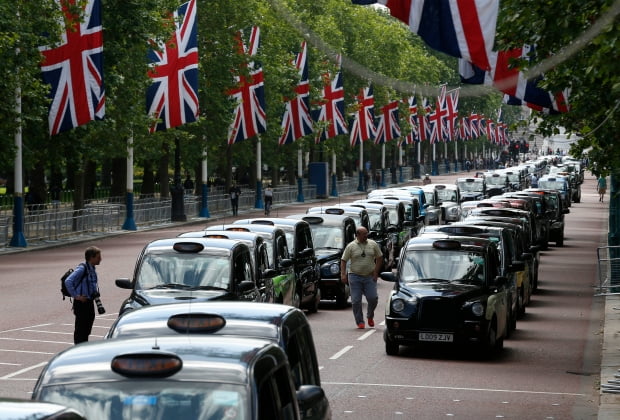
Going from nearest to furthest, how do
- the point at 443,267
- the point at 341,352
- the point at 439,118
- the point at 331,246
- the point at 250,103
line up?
1. the point at 341,352
2. the point at 443,267
3. the point at 331,246
4. the point at 250,103
5. the point at 439,118

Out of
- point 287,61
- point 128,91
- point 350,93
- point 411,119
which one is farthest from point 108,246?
point 411,119

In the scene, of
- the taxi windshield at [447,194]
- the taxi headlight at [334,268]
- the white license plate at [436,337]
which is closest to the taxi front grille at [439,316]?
the white license plate at [436,337]

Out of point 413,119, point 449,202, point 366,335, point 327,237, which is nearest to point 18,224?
point 449,202

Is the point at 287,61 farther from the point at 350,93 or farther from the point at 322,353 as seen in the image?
the point at 322,353

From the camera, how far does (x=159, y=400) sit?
7.28 m

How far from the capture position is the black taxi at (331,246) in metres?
28.0

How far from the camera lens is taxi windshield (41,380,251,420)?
727cm

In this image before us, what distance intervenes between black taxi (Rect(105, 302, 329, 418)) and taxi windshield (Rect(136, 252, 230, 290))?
309 inches

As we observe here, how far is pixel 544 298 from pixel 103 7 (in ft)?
74.8

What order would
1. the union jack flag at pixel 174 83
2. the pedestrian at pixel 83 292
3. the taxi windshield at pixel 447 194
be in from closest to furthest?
the pedestrian at pixel 83 292 → the union jack flag at pixel 174 83 → the taxi windshield at pixel 447 194

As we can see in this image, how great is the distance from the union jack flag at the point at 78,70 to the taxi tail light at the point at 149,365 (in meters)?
35.5

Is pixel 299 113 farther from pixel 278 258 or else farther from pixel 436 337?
pixel 436 337

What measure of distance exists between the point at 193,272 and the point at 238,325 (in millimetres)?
A: 9299

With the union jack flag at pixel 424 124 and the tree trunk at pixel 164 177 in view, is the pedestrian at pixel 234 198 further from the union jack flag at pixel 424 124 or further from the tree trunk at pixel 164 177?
the union jack flag at pixel 424 124
